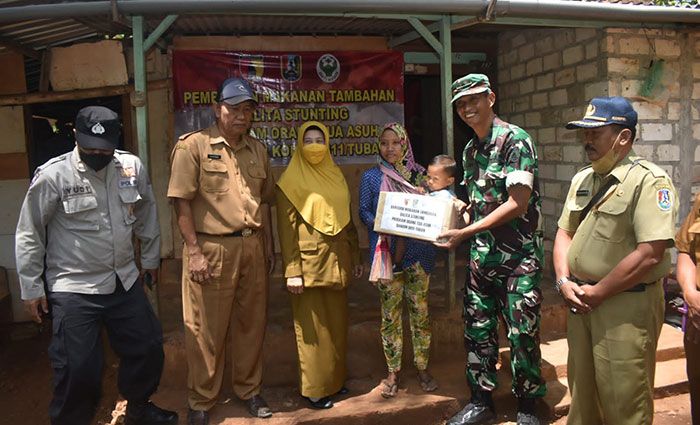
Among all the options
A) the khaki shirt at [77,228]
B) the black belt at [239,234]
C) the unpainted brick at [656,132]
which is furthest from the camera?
the unpainted brick at [656,132]

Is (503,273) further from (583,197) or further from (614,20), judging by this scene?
(614,20)

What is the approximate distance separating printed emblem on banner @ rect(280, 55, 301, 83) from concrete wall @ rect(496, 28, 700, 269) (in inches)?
97.6

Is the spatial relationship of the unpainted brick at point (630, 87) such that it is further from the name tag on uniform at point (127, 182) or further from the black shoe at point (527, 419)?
the name tag on uniform at point (127, 182)

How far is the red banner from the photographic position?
18.7 ft

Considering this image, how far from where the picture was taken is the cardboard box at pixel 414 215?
11.5ft

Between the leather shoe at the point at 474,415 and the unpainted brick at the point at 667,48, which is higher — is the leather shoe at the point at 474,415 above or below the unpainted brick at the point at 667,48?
below

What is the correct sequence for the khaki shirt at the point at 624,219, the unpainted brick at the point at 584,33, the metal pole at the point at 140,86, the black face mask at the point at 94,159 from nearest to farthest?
the khaki shirt at the point at 624,219 < the black face mask at the point at 94,159 < the metal pole at the point at 140,86 < the unpainted brick at the point at 584,33

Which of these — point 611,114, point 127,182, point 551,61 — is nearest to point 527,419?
point 611,114

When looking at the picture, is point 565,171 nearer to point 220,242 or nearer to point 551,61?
point 551,61

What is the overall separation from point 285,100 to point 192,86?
950 mm

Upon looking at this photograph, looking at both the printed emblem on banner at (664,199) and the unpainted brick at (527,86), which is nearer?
the printed emblem on banner at (664,199)

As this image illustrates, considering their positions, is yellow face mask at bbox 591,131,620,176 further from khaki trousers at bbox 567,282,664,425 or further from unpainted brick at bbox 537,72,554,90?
unpainted brick at bbox 537,72,554,90

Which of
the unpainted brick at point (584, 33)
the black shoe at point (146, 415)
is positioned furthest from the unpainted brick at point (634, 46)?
the black shoe at point (146, 415)

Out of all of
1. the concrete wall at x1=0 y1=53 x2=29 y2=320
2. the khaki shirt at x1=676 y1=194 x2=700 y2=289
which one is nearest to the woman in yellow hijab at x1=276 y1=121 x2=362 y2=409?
the khaki shirt at x1=676 y1=194 x2=700 y2=289
